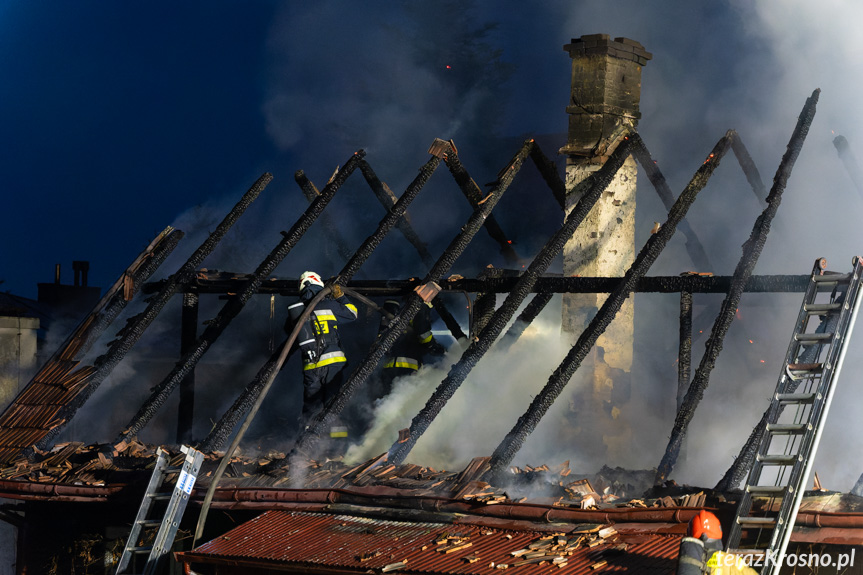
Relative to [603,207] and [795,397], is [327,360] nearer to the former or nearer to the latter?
[603,207]

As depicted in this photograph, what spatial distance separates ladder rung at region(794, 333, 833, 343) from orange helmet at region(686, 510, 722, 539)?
1.71 m

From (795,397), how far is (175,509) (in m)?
5.59

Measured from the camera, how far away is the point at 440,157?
12.6m

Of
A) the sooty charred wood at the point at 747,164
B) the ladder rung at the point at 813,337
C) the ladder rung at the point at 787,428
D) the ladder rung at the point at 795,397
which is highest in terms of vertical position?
the sooty charred wood at the point at 747,164

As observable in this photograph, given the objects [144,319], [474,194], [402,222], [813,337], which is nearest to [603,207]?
[474,194]

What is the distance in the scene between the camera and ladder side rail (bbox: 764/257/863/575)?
6.57 metres

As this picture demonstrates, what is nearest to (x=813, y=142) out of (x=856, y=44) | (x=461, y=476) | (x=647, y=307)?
(x=856, y=44)

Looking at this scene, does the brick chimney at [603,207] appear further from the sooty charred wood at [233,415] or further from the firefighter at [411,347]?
the sooty charred wood at [233,415]

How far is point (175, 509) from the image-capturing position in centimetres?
947

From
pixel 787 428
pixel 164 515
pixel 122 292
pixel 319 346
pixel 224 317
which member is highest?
pixel 122 292

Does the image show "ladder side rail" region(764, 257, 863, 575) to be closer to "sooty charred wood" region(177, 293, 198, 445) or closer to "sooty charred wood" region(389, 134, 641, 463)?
"sooty charred wood" region(389, 134, 641, 463)

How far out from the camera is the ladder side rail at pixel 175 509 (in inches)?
363

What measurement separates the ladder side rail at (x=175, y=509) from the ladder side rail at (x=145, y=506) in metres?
0.26

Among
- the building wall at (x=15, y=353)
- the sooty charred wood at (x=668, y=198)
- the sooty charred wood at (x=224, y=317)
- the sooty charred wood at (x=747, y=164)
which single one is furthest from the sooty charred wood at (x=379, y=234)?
the building wall at (x=15, y=353)
